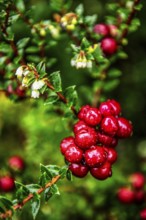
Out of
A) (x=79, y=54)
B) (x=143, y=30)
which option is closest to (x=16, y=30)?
(x=143, y=30)

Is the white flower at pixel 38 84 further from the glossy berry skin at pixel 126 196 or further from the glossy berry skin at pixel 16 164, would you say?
the glossy berry skin at pixel 126 196

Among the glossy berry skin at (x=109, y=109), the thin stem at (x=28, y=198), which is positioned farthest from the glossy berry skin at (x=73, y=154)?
the glossy berry skin at (x=109, y=109)

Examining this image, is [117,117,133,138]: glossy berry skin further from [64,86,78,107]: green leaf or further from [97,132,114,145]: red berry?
[64,86,78,107]: green leaf

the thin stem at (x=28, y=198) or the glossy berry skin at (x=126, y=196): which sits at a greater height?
the thin stem at (x=28, y=198)

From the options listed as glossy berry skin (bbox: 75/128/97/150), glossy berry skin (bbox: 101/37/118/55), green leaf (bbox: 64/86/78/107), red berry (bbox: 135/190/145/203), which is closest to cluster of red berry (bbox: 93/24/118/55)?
glossy berry skin (bbox: 101/37/118/55)

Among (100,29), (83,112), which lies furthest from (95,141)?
(100,29)

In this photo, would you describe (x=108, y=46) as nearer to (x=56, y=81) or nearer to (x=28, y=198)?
(x=56, y=81)
